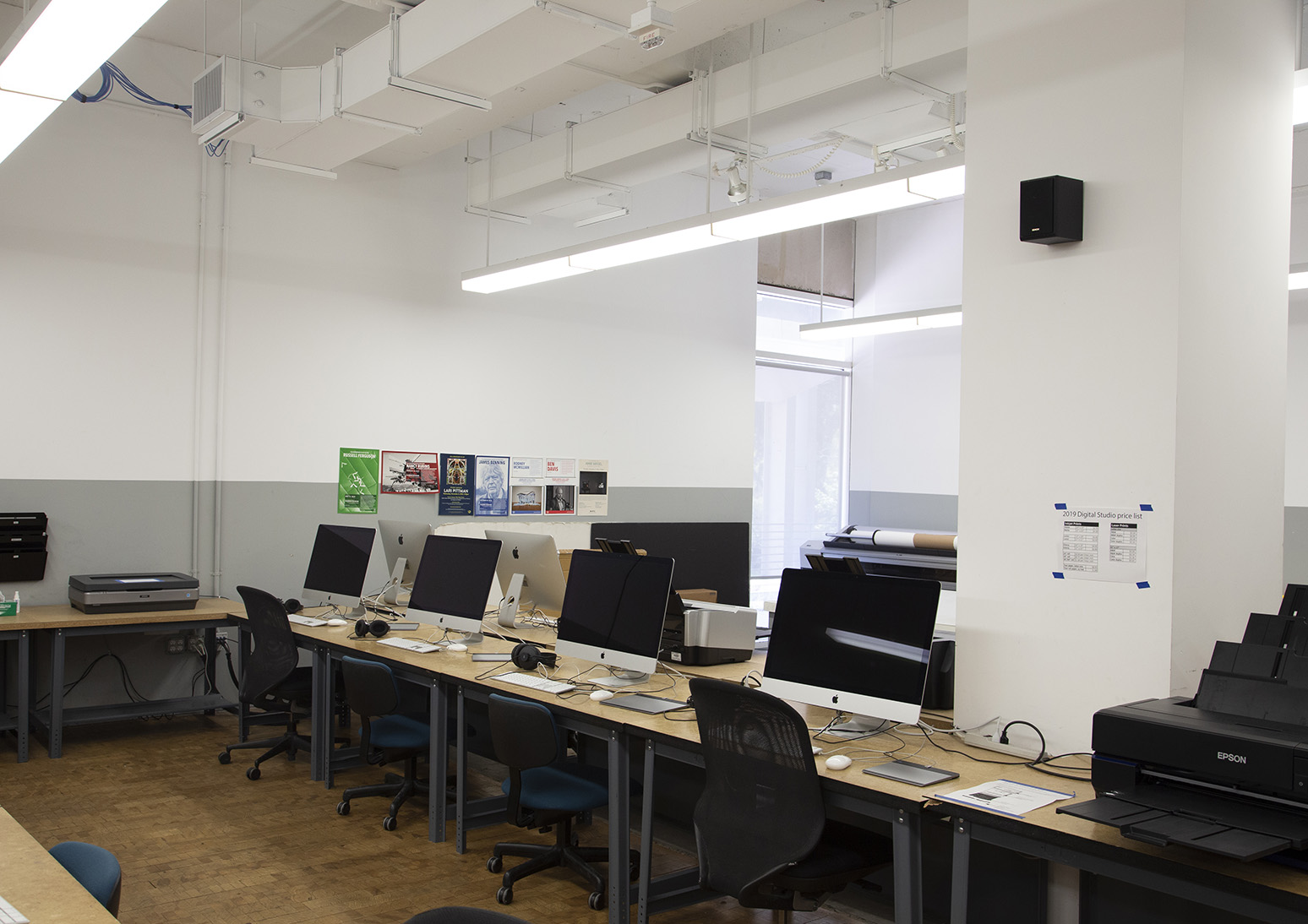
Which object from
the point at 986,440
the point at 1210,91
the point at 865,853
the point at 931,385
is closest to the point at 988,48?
the point at 1210,91

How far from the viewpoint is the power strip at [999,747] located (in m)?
2.83

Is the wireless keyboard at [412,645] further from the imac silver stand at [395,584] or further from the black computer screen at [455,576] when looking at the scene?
the imac silver stand at [395,584]

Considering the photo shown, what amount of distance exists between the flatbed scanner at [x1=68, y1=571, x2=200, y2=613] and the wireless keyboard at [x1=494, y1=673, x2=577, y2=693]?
2.38 metres

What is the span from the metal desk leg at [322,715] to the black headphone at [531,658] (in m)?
1.13

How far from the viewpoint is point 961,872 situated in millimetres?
2367

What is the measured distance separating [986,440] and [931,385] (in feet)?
19.3

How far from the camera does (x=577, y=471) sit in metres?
7.32

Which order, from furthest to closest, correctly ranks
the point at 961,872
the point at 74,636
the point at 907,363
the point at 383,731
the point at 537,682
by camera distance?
the point at 907,363, the point at 74,636, the point at 383,731, the point at 537,682, the point at 961,872

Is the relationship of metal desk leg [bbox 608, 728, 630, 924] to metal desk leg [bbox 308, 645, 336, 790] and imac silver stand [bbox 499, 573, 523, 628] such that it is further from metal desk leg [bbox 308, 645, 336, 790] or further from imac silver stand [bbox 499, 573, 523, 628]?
metal desk leg [bbox 308, 645, 336, 790]

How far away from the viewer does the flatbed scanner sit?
512 cm

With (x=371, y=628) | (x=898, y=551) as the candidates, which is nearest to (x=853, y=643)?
(x=371, y=628)

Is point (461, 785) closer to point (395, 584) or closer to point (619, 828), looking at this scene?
point (619, 828)

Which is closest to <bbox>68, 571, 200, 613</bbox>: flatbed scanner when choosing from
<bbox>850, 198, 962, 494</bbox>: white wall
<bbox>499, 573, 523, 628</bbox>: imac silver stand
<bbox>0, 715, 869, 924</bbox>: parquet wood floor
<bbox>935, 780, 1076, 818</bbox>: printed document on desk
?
<bbox>0, 715, 869, 924</bbox>: parquet wood floor

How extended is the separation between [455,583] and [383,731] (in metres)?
0.70
